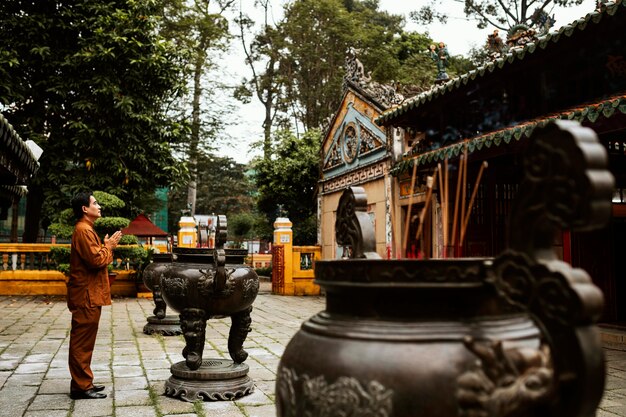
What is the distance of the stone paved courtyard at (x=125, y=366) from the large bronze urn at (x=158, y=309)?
20 centimetres

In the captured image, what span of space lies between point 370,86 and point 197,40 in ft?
33.9

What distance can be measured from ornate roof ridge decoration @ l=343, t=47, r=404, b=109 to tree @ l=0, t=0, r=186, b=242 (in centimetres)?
465

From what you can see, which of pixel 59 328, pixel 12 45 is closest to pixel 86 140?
pixel 12 45

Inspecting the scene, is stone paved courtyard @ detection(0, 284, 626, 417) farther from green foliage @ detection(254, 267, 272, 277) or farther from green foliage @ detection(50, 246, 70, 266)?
green foliage @ detection(254, 267, 272, 277)

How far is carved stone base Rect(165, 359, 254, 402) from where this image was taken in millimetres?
4426

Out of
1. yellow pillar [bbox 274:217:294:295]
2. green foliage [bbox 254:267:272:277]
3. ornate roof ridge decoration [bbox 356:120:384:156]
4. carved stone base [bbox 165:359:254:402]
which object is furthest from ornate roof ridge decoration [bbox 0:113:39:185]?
green foliage [bbox 254:267:272:277]

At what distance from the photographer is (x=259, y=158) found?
18.6 meters

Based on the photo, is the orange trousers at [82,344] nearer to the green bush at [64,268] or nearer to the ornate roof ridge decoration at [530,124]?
the ornate roof ridge decoration at [530,124]

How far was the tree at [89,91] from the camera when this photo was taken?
1427cm

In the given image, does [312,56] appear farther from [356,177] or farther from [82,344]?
[82,344]

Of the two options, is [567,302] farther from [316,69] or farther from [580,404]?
[316,69]

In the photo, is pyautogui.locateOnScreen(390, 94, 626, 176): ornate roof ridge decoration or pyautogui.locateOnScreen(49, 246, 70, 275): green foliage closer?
pyautogui.locateOnScreen(390, 94, 626, 176): ornate roof ridge decoration

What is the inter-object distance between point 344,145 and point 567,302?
14.1 meters

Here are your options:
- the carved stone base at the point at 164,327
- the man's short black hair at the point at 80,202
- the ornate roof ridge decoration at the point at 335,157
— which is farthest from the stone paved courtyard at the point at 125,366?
the ornate roof ridge decoration at the point at 335,157
